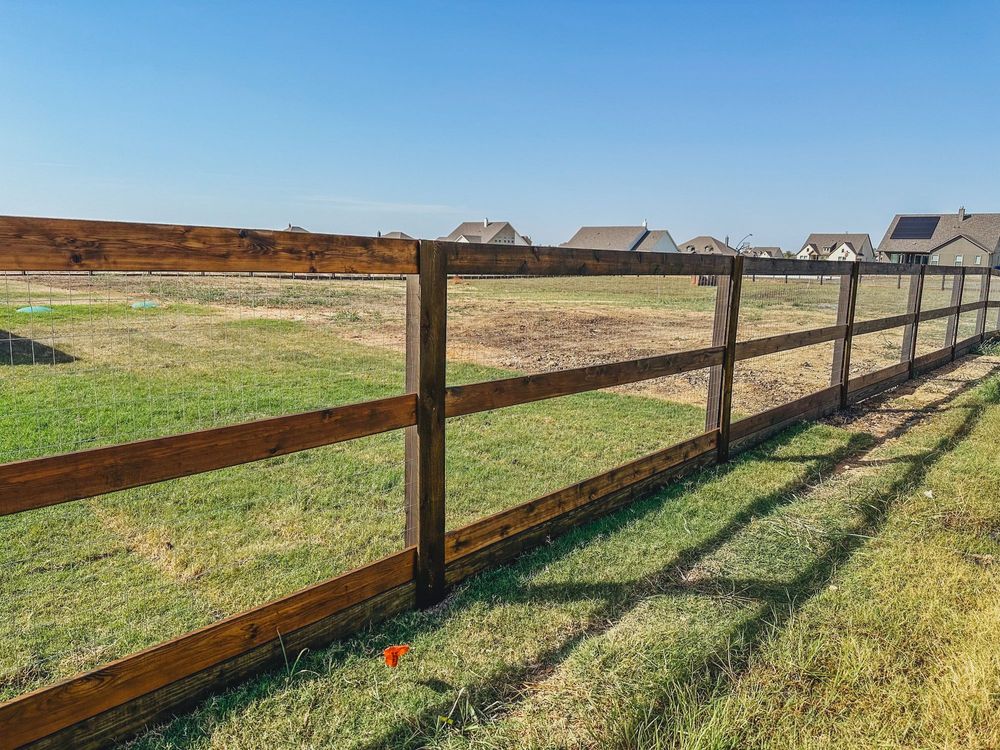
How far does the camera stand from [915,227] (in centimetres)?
6300

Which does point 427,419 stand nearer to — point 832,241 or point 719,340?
point 719,340

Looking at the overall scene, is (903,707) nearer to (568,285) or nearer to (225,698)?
(225,698)

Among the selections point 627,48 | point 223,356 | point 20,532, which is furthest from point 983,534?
point 627,48

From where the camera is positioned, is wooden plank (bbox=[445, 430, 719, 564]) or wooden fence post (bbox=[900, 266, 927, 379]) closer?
wooden plank (bbox=[445, 430, 719, 564])

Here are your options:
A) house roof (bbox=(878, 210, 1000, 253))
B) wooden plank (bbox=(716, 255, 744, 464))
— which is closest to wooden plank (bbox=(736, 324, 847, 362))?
wooden plank (bbox=(716, 255, 744, 464))

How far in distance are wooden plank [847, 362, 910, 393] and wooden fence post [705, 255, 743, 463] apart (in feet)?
9.62

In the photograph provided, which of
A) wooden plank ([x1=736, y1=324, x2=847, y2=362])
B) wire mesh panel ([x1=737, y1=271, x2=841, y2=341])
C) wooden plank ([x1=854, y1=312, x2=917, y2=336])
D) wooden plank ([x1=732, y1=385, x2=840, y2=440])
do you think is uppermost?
wooden plank ([x1=854, y1=312, x2=917, y2=336])

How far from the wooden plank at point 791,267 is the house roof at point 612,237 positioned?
225ft

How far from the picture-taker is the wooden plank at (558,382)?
321cm

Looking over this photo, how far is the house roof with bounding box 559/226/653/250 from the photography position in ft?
244

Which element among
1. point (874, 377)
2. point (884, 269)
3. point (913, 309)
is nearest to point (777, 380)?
point (874, 377)

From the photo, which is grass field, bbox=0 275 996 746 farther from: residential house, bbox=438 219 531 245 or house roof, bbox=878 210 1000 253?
residential house, bbox=438 219 531 245

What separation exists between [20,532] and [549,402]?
5.10 m

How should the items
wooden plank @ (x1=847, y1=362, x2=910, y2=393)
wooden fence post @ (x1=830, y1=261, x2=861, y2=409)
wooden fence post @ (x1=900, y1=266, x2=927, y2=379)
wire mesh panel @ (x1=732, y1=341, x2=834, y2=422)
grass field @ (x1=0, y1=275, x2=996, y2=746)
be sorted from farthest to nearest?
wooden fence post @ (x1=900, y1=266, x2=927, y2=379) < wire mesh panel @ (x1=732, y1=341, x2=834, y2=422) < wooden plank @ (x1=847, y1=362, x2=910, y2=393) < wooden fence post @ (x1=830, y1=261, x2=861, y2=409) < grass field @ (x1=0, y1=275, x2=996, y2=746)
